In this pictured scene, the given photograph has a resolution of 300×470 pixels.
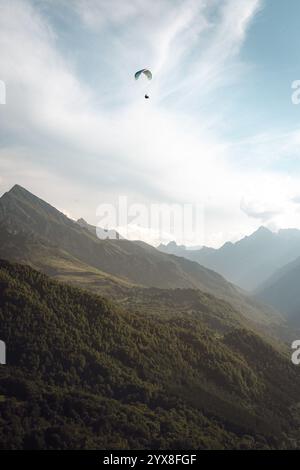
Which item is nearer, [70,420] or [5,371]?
[70,420]

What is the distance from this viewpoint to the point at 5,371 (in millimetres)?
196750

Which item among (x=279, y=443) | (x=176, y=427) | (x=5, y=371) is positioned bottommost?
(x=279, y=443)

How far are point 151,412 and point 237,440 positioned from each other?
1585 inches
